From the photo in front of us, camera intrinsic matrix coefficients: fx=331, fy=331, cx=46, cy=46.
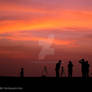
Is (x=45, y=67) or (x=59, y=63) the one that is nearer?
(x=59, y=63)
